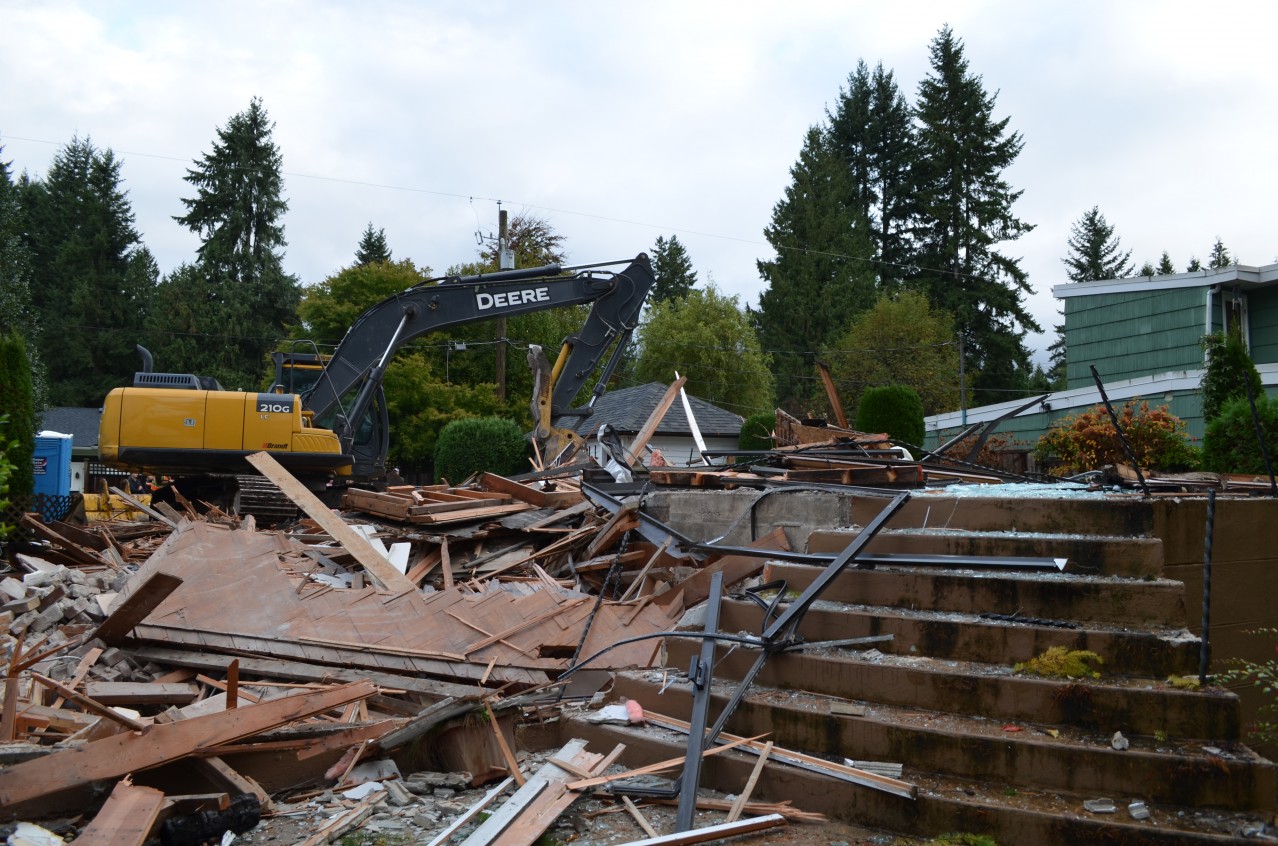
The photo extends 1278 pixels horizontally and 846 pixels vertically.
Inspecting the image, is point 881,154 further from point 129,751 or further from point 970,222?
point 129,751

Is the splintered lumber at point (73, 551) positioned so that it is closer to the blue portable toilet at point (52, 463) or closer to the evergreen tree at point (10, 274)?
the blue portable toilet at point (52, 463)

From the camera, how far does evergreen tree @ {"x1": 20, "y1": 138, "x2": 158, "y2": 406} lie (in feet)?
141

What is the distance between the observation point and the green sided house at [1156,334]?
17938mm

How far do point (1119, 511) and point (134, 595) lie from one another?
16.9 feet

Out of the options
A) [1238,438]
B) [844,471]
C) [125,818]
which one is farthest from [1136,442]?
[125,818]

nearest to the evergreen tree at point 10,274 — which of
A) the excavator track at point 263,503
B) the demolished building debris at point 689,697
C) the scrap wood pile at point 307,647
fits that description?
the excavator track at point 263,503

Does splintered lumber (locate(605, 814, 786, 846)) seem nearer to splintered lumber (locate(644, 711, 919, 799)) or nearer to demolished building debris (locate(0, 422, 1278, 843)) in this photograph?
demolished building debris (locate(0, 422, 1278, 843))

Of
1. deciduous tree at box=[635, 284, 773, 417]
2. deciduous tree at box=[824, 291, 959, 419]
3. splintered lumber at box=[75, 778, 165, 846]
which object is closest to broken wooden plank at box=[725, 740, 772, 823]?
splintered lumber at box=[75, 778, 165, 846]

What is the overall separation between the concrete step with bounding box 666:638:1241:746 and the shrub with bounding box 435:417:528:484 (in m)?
15.9

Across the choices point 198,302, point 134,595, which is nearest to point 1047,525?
point 134,595

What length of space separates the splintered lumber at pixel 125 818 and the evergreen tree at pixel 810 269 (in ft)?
135

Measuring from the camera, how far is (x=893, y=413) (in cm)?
1792

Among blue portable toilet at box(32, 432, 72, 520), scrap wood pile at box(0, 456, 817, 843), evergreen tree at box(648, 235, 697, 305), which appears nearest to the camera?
scrap wood pile at box(0, 456, 817, 843)

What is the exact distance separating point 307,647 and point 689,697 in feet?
8.52
